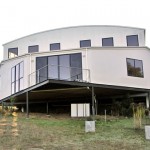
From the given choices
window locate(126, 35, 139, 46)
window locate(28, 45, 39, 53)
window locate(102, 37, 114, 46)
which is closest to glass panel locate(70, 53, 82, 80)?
window locate(102, 37, 114, 46)

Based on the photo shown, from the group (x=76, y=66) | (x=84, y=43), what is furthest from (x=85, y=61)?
(x=84, y=43)

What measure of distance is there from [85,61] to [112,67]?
2.09 metres

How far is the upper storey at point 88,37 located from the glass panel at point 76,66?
12.9 ft

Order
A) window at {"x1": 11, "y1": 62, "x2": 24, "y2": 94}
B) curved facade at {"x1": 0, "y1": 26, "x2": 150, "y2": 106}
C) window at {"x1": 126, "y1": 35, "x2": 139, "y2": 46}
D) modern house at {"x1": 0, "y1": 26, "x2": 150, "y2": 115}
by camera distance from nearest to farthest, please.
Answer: modern house at {"x1": 0, "y1": 26, "x2": 150, "y2": 115}
curved facade at {"x1": 0, "y1": 26, "x2": 150, "y2": 106}
window at {"x1": 11, "y1": 62, "x2": 24, "y2": 94}
window at {"x1": 126, "y1": 35, "x2": 139, "y2": 46}

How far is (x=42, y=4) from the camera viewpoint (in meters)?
13.4

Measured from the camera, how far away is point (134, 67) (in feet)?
69.9

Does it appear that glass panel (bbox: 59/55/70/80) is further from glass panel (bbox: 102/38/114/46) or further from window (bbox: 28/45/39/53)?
window (bbox: 28/45/39/53)

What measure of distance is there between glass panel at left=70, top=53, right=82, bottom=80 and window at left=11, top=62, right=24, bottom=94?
3.88m

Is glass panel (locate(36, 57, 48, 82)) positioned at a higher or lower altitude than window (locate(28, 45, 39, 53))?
lower

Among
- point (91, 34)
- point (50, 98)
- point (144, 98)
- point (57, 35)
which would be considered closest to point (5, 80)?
point (50, 98)

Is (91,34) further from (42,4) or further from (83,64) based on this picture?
(42,4)

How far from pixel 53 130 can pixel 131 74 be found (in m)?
10.6

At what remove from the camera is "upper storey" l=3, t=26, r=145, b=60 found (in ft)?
77.8

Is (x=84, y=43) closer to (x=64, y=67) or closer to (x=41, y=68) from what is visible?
(x=64, y=67)
